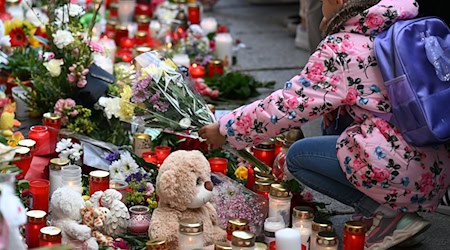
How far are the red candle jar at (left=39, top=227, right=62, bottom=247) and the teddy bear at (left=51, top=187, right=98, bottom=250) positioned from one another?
8cm

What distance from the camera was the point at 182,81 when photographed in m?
3.28

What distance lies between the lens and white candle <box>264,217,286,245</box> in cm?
291

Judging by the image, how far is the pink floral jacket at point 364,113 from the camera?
9.25 ft

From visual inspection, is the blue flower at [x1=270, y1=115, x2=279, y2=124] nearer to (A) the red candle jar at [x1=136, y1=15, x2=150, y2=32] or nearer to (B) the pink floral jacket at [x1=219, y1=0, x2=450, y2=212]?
(B) the pink floral jacket at [x1=219, y1=0, x2=450, y2=212]

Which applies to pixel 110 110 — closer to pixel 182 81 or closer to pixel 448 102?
pixel 182 81

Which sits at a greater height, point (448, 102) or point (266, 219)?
point (448, 102)

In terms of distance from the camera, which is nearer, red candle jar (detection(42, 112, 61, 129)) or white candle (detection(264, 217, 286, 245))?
white candle (detection(264, 217, 286, 245))

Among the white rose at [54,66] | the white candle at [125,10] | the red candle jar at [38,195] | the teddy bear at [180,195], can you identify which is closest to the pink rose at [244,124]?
the teddy bear at [180,195]

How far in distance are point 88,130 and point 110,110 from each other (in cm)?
23

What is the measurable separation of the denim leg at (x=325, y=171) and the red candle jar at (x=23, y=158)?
0.91 m

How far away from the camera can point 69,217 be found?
2.79m

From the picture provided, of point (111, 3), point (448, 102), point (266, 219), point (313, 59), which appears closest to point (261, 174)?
point (266, 219)

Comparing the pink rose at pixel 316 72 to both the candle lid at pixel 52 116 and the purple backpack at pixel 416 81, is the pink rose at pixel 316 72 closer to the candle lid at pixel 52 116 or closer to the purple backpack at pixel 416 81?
the purple backpack at pixel 416 81

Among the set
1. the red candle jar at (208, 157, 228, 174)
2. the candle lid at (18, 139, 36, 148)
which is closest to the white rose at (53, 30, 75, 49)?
the candle lid at (18, 139, 36, 148)
